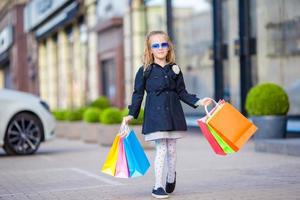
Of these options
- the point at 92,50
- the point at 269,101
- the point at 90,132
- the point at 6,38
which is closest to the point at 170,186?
the point at 269,101

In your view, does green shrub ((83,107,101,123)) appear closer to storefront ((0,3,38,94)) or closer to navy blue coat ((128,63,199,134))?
navy blue coat ((128,63,199,134))

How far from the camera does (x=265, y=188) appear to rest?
683 cm

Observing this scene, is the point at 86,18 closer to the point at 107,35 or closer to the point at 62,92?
the point at 107,35

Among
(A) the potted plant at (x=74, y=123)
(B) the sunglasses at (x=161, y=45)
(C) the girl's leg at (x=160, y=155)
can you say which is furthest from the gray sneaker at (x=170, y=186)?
(A) the potted plant at (x=74, y=123)

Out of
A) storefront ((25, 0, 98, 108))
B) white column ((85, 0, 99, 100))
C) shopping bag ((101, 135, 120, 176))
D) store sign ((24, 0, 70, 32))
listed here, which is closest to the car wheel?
shopping bag ((101, 135, 120, 176))

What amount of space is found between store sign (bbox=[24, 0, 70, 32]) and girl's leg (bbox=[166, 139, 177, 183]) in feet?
80.1

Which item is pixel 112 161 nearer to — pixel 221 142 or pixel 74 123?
pixel 221 142

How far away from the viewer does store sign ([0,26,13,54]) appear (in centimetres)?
4784

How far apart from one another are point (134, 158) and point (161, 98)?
65 centimetres

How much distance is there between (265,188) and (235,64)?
34.0ft

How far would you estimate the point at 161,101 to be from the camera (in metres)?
6.55

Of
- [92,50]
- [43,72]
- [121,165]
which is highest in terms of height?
[92,50]

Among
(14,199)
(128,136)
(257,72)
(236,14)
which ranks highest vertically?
(236,14)

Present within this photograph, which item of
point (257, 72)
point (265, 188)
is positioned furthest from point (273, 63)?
point (265, 188)
